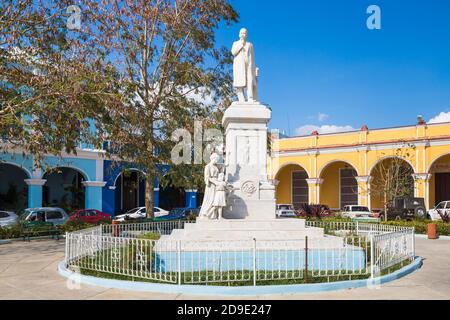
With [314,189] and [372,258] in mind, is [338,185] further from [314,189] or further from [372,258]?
[372,258]

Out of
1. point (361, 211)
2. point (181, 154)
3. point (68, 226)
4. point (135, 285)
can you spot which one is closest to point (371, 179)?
point (361, 211)

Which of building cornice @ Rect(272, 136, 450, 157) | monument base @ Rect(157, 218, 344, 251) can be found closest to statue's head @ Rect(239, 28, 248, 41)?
monument base @ Rect(157, 218, 344, 251)

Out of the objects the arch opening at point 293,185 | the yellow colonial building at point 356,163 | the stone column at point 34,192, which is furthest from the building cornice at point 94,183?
the arch opening at point 293,185

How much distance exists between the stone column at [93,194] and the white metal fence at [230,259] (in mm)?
16410

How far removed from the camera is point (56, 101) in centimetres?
1208

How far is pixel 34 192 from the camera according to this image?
23.1 m

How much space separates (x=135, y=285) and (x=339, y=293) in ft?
11.6

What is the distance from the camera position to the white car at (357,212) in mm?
25731

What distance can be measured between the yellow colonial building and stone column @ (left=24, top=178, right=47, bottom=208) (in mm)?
14568

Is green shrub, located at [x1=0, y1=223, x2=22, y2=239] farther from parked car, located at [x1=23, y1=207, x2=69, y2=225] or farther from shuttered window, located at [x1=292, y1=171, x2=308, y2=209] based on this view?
shuttered window, located at [x1=292, y1=171, x2=308, y2=209]

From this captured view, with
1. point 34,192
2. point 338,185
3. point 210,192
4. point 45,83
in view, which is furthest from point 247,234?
point 338,185

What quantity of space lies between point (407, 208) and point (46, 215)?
18767mm

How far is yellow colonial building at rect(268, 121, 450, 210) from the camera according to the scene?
27.1m
